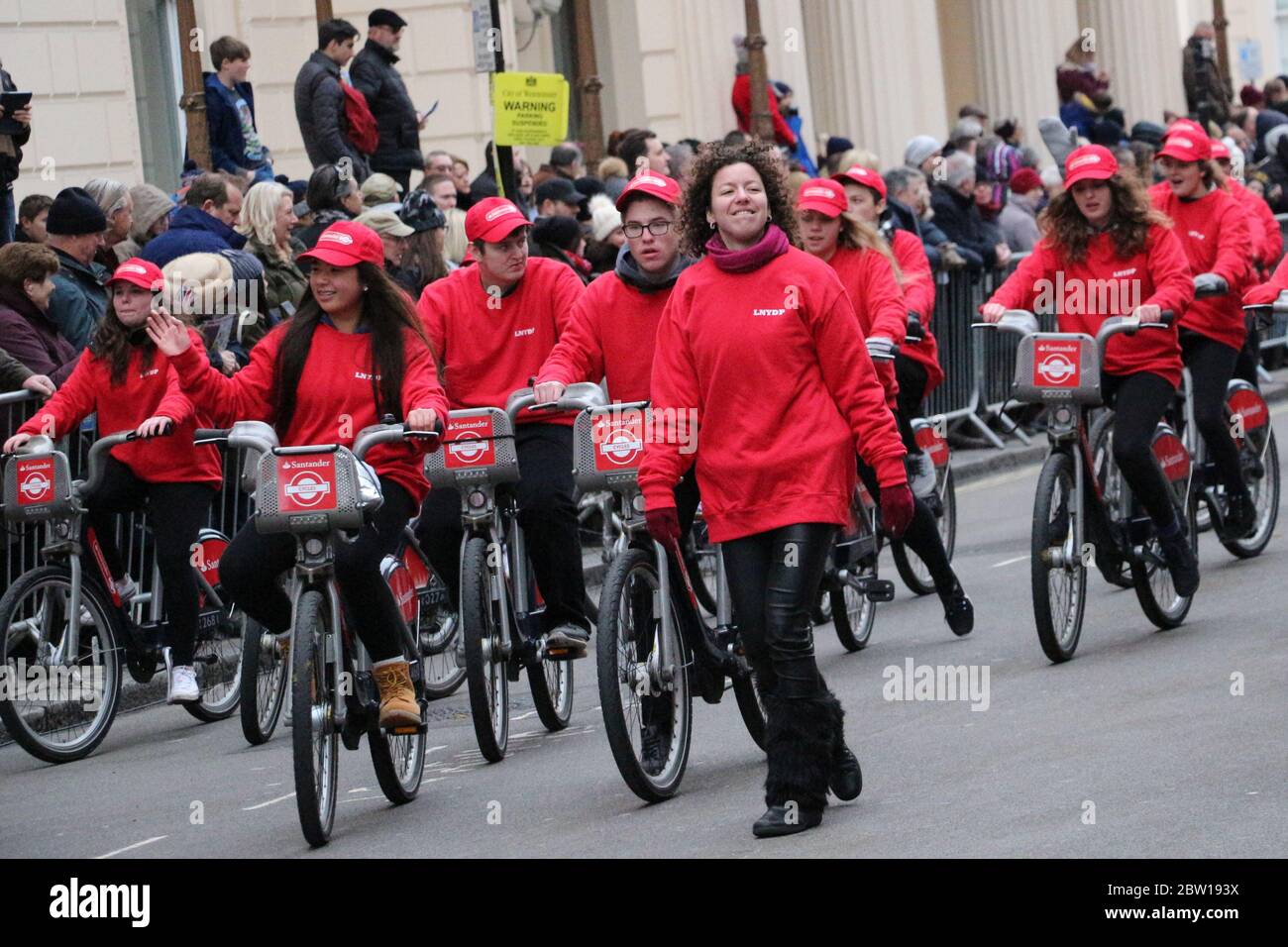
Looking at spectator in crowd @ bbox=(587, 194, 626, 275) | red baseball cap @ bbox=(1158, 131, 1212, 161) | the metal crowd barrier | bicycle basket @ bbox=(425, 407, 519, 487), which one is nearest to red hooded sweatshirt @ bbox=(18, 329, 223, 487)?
the metal crowd barrier

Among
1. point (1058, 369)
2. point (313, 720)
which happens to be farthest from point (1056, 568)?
point (313, 720)

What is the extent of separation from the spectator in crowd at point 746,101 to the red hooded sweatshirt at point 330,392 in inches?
504

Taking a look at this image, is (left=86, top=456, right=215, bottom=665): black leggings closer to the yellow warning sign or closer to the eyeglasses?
the eyeglasses

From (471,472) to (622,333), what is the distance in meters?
0.74

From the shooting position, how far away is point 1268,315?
1045 cm

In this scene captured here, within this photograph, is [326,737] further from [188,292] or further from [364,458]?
[188,292]

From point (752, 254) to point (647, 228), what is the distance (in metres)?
1.59

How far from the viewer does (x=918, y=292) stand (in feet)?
38.4

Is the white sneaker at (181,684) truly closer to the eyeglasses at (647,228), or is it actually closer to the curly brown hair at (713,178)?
the eyeglasses at (647,228)

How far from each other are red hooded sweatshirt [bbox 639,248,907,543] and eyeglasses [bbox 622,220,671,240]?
1.47 meters

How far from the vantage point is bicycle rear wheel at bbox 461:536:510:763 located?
29.4 ft

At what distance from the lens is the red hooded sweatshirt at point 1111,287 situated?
10.5 metres

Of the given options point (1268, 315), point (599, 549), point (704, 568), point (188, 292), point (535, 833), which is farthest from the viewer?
point (599, 549)
